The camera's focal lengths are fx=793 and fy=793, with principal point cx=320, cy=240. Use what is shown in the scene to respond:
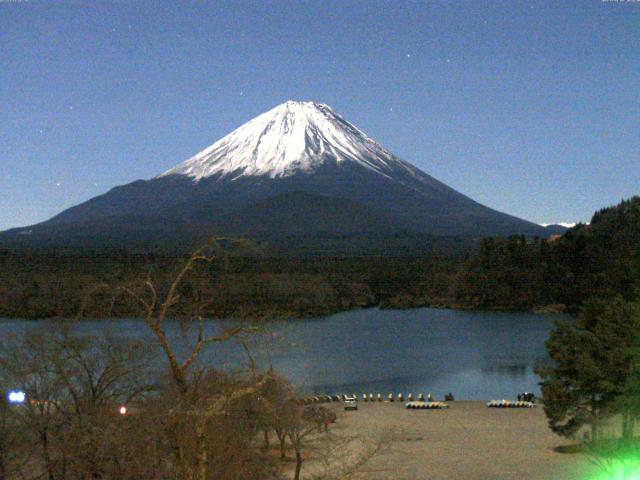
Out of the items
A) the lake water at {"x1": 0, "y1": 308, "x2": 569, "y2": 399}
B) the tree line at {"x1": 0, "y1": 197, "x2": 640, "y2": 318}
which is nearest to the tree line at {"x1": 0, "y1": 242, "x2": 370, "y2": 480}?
the lake water at {"x1": 0, "y1": 308, "x2": 569, "y2": 399}

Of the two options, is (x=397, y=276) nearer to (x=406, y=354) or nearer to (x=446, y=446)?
(x=406, y=354)

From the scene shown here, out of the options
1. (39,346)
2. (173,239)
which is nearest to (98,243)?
(173,239)

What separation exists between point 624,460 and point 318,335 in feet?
72.5

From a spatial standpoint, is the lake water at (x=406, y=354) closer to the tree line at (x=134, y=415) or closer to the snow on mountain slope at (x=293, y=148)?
the tree line at (x=134, y=415)

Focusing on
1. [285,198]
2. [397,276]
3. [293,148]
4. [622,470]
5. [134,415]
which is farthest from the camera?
[293,148]

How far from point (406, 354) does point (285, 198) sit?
4411cm

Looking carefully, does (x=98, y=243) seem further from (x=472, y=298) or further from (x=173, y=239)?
(x=472, y=298)

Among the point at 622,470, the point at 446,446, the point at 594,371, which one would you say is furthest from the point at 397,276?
the point at 622,470

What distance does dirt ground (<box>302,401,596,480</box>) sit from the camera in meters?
9.29

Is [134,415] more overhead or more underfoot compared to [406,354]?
more overhead

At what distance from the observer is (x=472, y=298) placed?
43.5m

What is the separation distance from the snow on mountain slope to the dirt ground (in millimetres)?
67052

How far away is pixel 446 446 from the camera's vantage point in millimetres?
11352

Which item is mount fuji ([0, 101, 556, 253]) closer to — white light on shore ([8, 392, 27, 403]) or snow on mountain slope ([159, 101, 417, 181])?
snow on mountain slope ([159, 101, 417, 181])
